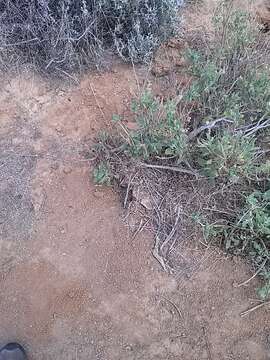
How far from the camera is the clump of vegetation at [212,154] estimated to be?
103 inches

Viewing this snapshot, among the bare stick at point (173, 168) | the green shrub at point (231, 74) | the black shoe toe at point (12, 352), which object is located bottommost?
the black shoe toe at point (12, 352)

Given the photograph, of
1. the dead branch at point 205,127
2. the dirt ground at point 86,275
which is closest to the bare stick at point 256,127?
the dead branch at point 205,127

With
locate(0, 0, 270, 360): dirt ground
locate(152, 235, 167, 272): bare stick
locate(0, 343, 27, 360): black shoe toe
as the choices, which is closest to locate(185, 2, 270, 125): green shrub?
locate(0, 0, 270, 360): dirt ground

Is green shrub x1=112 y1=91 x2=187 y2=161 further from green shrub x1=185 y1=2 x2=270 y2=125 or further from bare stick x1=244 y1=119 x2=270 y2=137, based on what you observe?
bare stick x1=244 y1=119 x2=270 y2=137

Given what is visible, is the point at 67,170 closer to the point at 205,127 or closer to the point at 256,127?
the point at 205,127

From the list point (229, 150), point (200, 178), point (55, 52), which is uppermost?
point (55, 52)

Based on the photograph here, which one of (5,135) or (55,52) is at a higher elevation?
(55,52)

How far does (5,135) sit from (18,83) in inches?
15.5

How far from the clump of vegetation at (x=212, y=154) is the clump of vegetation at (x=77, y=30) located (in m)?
0.38

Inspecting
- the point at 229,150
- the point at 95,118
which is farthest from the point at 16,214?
the point at 229,150

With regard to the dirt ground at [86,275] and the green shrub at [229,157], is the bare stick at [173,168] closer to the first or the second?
the green shrub at [229,157]

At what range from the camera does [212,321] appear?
252cm

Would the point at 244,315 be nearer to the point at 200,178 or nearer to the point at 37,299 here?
the point at 200,178

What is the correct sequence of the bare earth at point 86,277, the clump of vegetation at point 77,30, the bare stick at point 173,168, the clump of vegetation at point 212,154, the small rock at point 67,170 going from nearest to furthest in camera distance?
1. the bare earth at point 86,277
2. the clump of vegetation at point 212,154
3. the bare stick at point 173,168
4. the small rock at point 67,170
5. the clump of vegetation at point 77,30
